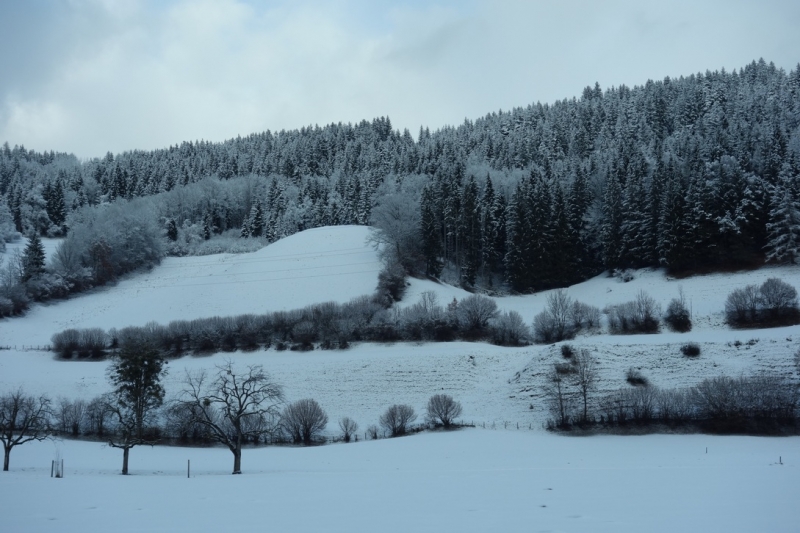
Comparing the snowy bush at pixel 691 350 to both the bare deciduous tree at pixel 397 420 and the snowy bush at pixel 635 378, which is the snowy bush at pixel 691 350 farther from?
the bare deciduous tree at pixel 397 420

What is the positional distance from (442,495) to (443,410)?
76.1ft

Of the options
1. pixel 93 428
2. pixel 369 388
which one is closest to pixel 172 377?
pixel 93 428

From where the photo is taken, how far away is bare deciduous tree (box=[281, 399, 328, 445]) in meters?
37.9

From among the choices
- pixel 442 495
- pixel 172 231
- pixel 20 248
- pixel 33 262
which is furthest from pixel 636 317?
pixel 20 248

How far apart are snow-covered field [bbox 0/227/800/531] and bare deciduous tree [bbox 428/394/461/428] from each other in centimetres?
→ 204

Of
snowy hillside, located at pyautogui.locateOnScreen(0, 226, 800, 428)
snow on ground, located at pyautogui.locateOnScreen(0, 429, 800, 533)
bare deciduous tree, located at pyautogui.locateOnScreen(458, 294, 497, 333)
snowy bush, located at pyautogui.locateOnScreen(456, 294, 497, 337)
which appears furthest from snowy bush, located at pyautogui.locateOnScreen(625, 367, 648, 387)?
bare deciduous tree, located at pyautogui.locateOnScreen(458, 294, 497, 333)

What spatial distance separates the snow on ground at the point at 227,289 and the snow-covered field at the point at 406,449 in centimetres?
34

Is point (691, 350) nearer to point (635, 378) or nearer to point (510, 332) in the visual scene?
point (635, 378)

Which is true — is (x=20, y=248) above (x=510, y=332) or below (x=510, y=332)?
above

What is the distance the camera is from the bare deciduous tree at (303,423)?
37.9 meters

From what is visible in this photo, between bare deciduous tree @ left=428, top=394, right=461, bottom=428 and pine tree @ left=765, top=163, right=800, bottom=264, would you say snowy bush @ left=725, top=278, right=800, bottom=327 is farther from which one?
bare deciduous tree @ left=428, top=394, right=461, bottom=428

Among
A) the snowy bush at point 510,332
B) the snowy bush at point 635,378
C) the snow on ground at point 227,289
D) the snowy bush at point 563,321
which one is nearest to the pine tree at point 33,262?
the snow on ground at point 227,289

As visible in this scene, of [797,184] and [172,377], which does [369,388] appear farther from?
[797,184]

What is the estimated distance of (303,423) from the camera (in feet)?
124
